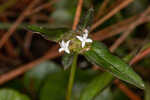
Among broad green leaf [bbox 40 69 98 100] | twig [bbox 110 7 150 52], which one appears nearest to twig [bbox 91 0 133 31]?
twig [bbox 110 7 150 52]

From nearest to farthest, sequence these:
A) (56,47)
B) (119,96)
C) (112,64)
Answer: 1. (112,64)
2. (119,96)
3. (56,47)

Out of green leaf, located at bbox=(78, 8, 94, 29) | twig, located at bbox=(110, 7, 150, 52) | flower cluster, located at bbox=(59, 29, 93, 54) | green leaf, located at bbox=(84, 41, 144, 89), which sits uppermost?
twig, located at bbox=(110, 7, 150, 52)

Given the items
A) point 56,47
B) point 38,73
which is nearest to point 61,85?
point 38,73

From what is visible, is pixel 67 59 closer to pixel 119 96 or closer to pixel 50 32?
pixel 50 32

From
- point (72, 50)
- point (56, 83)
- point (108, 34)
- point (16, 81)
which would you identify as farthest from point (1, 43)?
point (72, 50)

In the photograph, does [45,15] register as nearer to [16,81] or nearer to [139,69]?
[16,81]

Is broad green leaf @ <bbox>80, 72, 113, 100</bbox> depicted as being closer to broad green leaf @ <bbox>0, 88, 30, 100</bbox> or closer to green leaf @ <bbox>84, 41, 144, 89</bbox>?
green leaf @ <bbox>84, 41, 144, 89</bbox>
